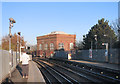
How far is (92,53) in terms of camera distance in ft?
112

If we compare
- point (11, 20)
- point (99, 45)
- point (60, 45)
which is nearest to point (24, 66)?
point (11, 20)

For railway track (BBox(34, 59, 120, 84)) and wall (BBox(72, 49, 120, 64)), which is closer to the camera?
railway track (BBox(34, 59, 120, 84))

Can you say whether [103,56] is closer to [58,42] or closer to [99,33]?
[99,33]

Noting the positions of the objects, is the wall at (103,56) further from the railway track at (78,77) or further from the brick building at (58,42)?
the brick building at (58,42)

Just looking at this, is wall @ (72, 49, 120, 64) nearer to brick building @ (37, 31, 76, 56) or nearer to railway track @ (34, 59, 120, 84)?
railway track @ (34, 59, 120, 84)

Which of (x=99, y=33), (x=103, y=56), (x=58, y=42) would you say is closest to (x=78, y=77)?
(x=103, y=56)

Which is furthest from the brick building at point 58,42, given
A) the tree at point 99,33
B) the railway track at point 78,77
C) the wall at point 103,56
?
the railway track at point 78,77

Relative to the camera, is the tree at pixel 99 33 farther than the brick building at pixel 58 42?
No

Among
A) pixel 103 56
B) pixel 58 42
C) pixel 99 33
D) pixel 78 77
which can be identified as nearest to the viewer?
pixel 78 77

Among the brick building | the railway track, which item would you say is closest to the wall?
the railway track

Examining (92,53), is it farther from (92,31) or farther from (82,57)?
(92,31)

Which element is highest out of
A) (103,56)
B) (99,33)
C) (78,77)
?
(99,33)

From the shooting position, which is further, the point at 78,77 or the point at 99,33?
the point at 99,33

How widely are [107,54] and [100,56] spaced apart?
124 inches
